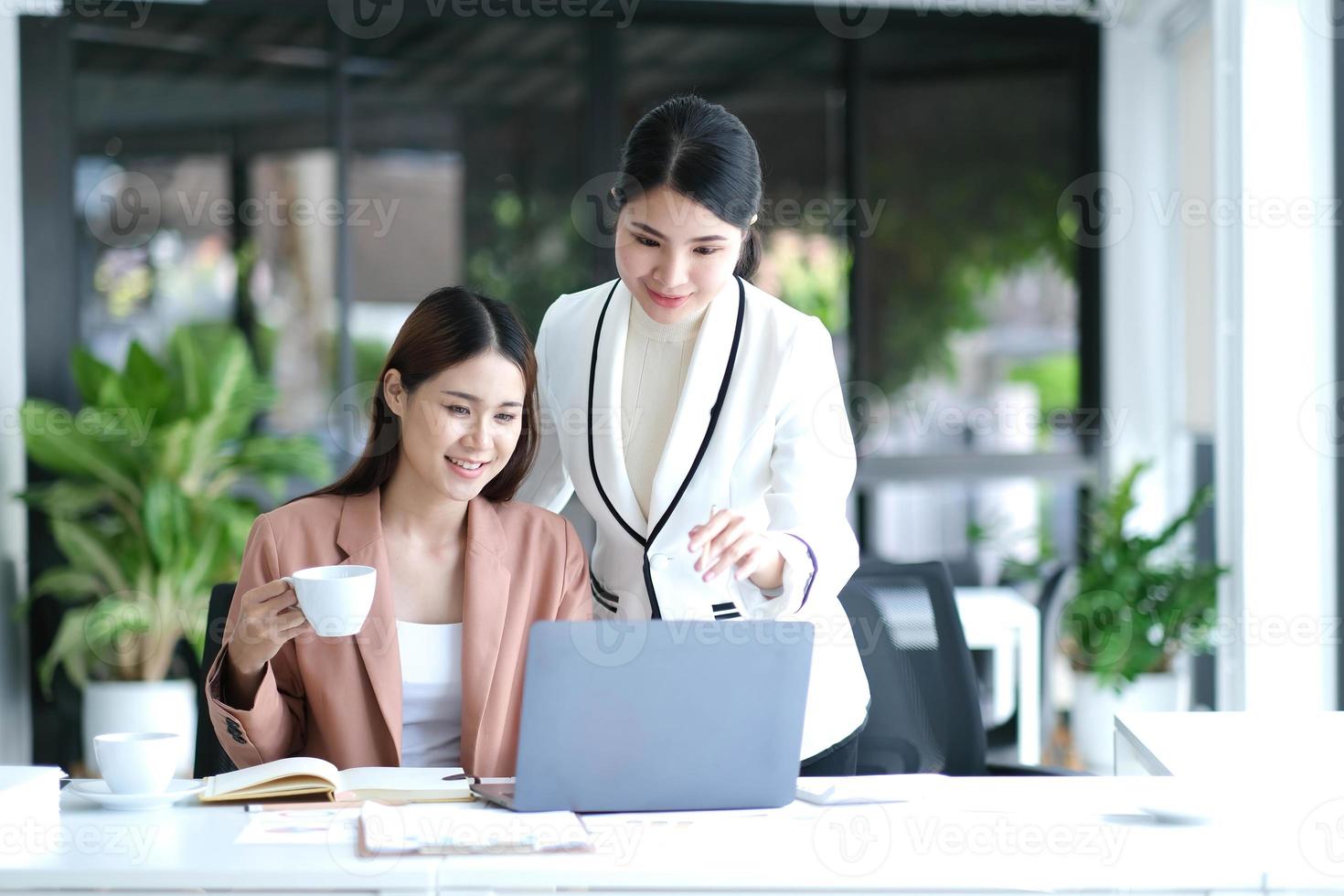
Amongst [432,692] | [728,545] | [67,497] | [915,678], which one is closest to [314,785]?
[432,692]

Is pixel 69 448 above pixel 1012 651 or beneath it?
above

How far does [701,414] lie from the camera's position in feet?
6.71

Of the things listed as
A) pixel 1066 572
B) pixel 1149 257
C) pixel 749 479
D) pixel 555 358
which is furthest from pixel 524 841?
pixel 1149 257

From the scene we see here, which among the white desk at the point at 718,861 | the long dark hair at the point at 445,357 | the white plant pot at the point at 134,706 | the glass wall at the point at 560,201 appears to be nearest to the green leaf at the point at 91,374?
the white plant pot at the point at 134,706

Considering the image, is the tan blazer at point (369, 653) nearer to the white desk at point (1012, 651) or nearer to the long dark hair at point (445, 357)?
the long dark hair at point (445, 357)

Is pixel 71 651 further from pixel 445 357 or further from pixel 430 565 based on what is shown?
pixel 445 357

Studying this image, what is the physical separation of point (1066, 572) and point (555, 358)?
2129 millimetres

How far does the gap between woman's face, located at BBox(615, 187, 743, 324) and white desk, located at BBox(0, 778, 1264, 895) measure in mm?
763

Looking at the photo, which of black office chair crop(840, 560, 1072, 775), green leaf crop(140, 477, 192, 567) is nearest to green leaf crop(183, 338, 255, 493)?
green leaf crop(140, 477, 192, 567)

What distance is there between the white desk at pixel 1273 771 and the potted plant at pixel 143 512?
314 centimetres

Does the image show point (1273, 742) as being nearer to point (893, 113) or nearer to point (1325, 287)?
point (1325, 287)

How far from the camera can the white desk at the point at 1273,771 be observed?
1.43 meters

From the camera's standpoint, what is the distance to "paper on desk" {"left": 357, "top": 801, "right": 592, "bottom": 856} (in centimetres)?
143

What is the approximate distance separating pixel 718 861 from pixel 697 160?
0.98 m
